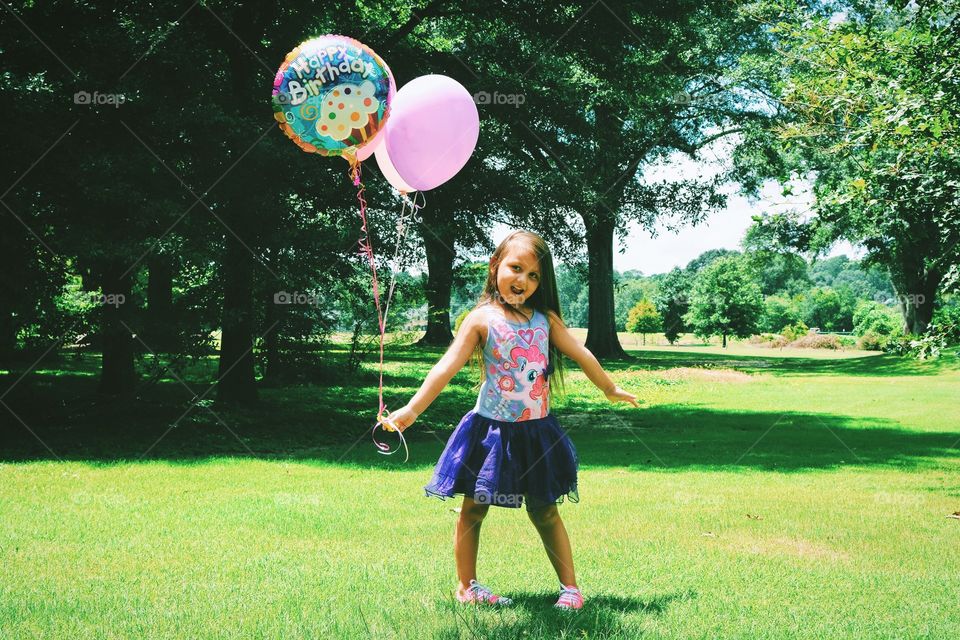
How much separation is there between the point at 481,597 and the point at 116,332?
8425 millimetres

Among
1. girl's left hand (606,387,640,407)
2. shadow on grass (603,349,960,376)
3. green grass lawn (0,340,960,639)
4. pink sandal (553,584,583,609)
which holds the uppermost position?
girl's left hand (606,387,640,407)

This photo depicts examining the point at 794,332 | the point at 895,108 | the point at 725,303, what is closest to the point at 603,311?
→ the point at 725,303

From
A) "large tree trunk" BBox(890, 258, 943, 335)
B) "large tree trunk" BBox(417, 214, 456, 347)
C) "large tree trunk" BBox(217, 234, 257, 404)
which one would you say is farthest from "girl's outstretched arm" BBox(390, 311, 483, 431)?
"large tree trunk" BBox(890, 258, 943, 335)

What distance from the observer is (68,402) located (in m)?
12.6

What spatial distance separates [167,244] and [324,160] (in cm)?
243

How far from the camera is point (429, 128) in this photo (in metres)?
4.98

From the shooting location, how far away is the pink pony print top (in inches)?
152

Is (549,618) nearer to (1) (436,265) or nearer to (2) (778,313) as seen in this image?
(1) (436,265)

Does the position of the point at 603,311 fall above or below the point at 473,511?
above

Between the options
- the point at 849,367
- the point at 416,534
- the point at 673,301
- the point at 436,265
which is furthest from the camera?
the point at 673,301

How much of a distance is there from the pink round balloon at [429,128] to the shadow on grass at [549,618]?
2.67 meters

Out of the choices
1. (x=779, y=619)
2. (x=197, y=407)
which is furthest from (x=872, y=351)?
(x=779, y=619)

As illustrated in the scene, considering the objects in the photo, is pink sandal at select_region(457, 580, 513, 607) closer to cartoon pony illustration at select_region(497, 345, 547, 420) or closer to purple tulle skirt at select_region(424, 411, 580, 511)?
purple tulle skirt at select_region(424, 411, 580, 511)

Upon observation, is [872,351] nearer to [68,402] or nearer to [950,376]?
[950,376]
